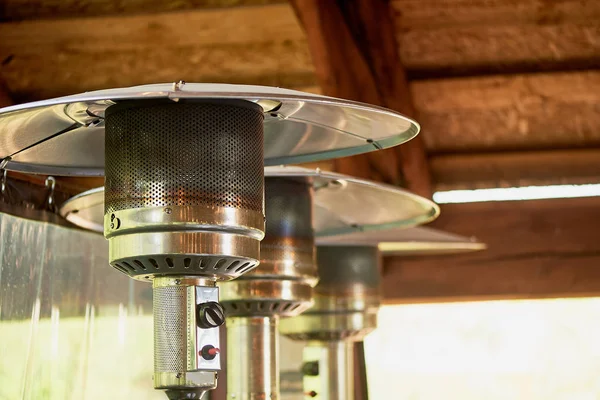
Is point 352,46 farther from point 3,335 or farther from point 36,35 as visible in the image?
point 3,335

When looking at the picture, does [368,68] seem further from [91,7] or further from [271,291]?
[271,291]

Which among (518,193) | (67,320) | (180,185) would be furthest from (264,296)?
(518,193)

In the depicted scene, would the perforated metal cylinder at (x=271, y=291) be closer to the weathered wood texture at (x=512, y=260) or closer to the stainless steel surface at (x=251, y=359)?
the stainless steel surface at (x=251, y=359)

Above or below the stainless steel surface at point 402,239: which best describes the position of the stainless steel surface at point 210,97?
below

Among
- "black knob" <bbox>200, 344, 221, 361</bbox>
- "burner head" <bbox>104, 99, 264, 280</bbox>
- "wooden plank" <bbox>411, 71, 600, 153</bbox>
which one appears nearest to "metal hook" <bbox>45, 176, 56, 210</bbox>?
"burner head" <bbox>104, 99, 264, 280</bbox>

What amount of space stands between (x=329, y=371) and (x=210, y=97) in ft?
5.87

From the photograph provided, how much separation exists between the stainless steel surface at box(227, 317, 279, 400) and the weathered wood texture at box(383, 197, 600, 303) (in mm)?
3065

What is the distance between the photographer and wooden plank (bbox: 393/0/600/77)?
174 inches

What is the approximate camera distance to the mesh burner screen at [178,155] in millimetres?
1499

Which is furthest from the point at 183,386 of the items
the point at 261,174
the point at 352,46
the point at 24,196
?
the point at 352,46

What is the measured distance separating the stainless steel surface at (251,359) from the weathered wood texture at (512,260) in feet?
10.1

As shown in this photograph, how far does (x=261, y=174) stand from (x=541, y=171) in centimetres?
383

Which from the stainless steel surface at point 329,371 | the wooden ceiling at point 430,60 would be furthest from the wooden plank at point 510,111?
the stainless steel surface at point 329,371

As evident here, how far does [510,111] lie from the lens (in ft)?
16.3
